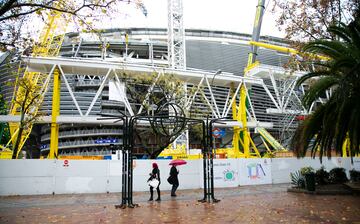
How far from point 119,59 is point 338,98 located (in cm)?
6540

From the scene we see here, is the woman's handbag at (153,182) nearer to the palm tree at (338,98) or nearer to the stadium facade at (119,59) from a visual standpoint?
the palm tree at (338,98)

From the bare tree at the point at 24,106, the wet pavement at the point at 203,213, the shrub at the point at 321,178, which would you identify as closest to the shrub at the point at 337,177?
the shrub at the point at 321,178

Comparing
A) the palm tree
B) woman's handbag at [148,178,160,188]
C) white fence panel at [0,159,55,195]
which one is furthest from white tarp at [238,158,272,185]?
white fence panel at [0,159,55,195]

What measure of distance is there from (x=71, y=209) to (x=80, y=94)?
63.0 m

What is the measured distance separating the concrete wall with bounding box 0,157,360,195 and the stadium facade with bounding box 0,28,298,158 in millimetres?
41260

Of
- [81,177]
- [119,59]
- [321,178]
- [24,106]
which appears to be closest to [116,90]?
[24,106]

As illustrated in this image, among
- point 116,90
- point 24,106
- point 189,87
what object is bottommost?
point 24,106

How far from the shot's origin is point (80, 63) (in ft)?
90.2

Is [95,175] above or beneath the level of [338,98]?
beneath

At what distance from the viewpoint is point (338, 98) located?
12.2 m

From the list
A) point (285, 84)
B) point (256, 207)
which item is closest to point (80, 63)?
point (256, 207)

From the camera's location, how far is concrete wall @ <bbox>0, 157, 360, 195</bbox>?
18.5 metres

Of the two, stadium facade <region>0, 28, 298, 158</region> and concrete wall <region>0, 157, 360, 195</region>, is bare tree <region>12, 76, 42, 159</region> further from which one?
stadium facade <region>0, 28, 298, 158</region>

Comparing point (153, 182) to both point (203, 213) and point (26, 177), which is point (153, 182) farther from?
point (26, 177)
